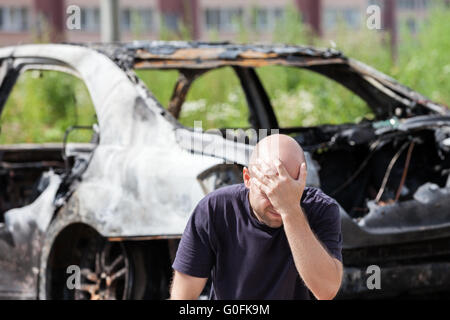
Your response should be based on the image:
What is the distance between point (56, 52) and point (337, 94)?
644 centimetres

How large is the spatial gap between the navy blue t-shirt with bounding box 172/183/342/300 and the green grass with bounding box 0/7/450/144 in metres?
7.03

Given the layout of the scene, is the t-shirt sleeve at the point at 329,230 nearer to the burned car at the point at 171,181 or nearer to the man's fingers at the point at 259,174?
the man's fingers at the point at 259,174

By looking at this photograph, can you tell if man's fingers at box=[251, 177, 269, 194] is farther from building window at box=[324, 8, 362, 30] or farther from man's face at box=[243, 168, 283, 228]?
building window at box=[324, 8, 362, 30]

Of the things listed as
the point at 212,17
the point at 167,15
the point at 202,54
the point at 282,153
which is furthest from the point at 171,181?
the point at 212,17

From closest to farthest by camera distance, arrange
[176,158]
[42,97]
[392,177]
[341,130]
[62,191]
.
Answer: [176,158], [62,191], [392,177], [341,130], [42,97]

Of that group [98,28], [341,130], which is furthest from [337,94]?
[98,28]

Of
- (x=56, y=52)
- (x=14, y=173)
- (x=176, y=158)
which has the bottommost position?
(x=14, y=173)

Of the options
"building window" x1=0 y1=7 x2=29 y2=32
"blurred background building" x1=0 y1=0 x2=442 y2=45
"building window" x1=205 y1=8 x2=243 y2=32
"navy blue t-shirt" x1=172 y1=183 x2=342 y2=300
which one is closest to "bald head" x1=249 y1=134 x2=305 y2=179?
"navy blue t-shirt" x1=172 y1=183 x2=342 y2=300

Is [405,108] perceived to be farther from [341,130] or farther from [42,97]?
[42,97]

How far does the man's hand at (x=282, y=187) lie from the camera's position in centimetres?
248

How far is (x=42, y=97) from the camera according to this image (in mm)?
14789

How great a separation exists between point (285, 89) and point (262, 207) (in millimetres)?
11061

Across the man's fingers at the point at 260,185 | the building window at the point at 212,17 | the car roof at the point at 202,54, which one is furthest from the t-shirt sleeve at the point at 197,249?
the building window at the point at 212,17

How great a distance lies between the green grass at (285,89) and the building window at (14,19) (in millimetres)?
32860
